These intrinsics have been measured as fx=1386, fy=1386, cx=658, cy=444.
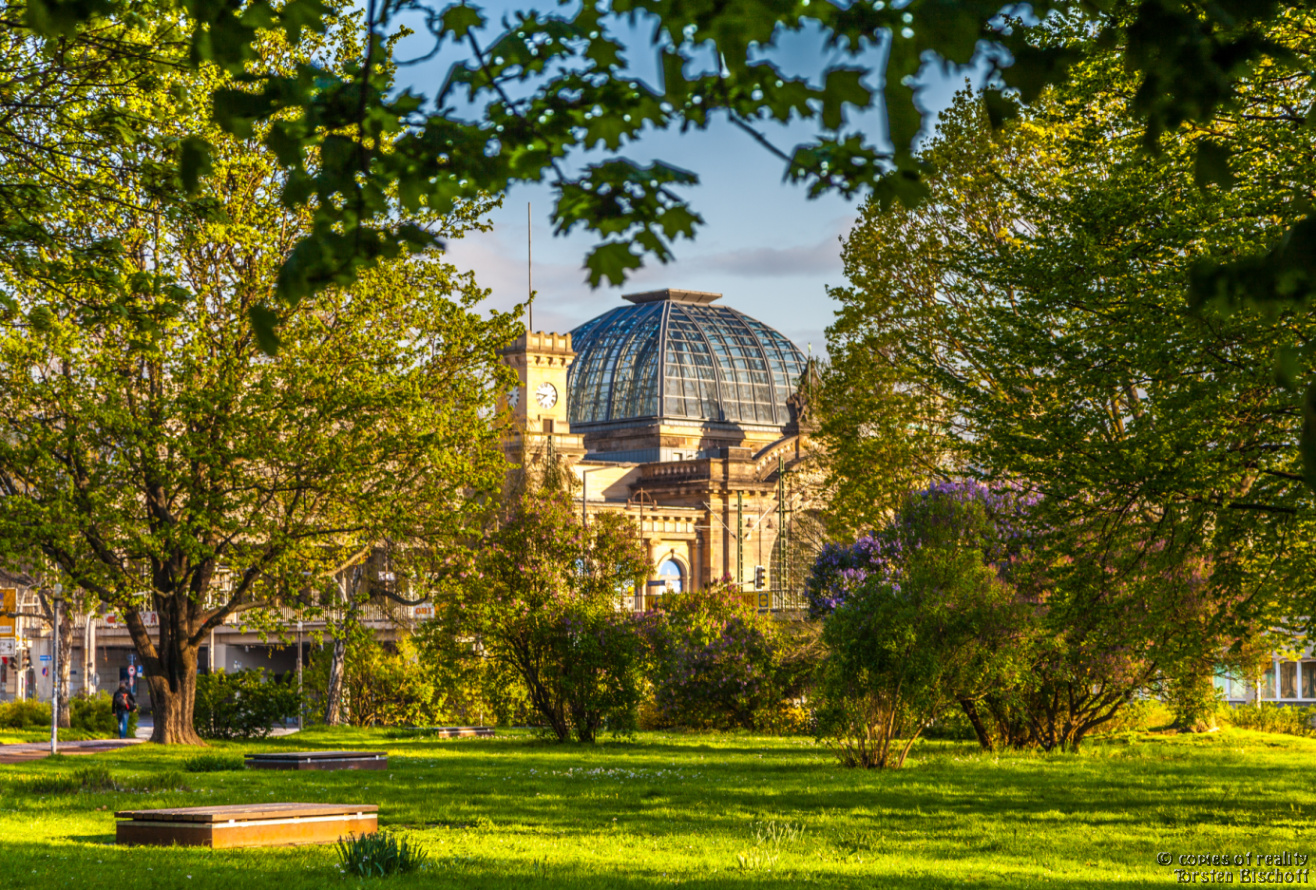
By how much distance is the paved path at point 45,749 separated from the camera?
2456 centimetres

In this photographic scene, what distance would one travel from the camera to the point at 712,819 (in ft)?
47.7

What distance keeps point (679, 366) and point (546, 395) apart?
976 inches

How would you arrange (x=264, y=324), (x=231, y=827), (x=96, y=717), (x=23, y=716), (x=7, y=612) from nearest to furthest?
(x=264, y=324)
(x=231, y=827)
(x=7, y=612)
(x=96, y=717)
(x=23, y=716)

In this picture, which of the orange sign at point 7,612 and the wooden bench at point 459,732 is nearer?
the orange sign at point 7,612

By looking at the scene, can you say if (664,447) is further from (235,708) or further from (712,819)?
(712,819)

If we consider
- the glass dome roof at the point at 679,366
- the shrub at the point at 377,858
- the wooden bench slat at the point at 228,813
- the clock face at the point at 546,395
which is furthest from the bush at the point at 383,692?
the glass dome roof at the point at 679,366

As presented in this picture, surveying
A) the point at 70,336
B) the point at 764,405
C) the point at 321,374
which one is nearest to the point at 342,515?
the point at 321,374

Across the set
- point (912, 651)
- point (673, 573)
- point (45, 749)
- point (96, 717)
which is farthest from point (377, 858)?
point (673, 573)

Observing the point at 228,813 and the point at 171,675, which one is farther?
the point at 171,675

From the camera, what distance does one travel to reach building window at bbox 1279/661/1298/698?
152ft

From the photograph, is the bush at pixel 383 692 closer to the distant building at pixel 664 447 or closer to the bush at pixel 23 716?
the bush at pixel 23 716

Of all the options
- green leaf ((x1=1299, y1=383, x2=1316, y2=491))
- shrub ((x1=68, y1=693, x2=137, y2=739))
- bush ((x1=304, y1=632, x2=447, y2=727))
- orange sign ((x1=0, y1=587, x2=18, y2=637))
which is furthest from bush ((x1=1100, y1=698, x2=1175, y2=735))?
green leaf ((x1=1299, y1=383, x2=1316, y2=491))

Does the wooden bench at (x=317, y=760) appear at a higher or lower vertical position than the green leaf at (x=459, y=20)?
lower

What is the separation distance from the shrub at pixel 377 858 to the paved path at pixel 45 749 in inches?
603
